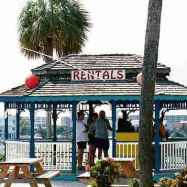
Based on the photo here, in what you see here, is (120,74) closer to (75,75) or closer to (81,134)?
(75,75)

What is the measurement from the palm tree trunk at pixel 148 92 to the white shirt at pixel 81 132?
28.0 ft

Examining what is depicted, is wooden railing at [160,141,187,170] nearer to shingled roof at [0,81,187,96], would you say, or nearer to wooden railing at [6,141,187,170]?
wooden railing at [6,141,187,170]

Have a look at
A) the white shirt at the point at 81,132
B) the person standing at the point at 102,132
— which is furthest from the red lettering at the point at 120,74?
the white shirt at the point at 81,132

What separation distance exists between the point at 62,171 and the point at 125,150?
6.17 ft

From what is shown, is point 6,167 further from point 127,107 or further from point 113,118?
point 127,107

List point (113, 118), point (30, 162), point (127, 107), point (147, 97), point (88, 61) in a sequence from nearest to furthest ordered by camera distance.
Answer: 1. point (147, 97)
2. point (30, 162)
3. point (113, 118)
4. point (88, 61)
5. point (127, 107)

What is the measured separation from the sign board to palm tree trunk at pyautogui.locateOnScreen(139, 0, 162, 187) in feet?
28.5

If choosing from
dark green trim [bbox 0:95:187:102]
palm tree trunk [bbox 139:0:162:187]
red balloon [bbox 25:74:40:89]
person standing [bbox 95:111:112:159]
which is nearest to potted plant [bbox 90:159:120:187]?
palm tree trunk [bbox 139:0:162:187]

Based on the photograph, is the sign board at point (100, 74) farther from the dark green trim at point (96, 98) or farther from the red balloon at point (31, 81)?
the red balloon at point (31, 81)

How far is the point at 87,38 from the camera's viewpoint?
36250mm

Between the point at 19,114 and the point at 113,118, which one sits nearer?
the point at 113,118

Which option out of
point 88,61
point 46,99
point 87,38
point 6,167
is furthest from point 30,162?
point 87,38

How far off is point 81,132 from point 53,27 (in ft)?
52.4

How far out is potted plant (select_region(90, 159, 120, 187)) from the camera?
44.8 feet
